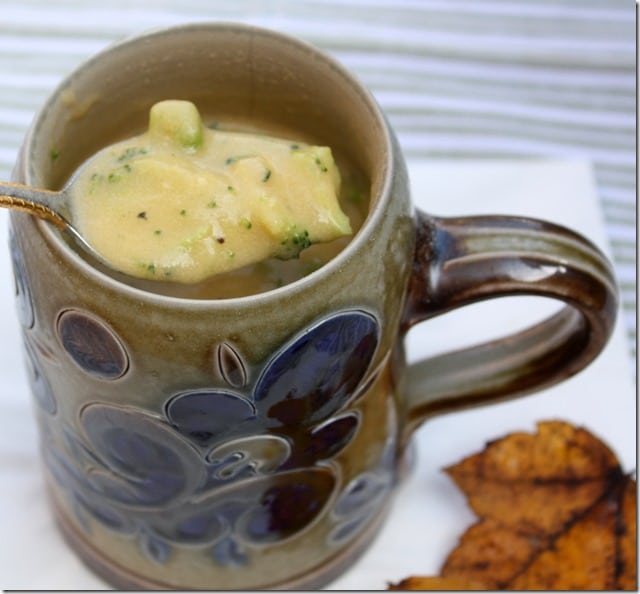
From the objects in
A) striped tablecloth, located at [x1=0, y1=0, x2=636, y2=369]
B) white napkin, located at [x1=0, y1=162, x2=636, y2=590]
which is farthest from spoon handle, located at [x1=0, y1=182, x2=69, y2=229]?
striped tablecloth, located at [x1=0, y1=0, x2=636, y2=369]

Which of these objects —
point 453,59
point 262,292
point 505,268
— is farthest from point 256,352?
point 453,59

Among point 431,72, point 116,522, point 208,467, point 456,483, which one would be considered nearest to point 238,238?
point 208,467

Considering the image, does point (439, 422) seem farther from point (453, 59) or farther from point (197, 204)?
point (453, 59)

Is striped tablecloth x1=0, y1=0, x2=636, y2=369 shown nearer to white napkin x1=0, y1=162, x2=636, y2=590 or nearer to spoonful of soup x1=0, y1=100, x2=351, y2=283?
white napkin x1=0, y1=162, x2=636, y2=590

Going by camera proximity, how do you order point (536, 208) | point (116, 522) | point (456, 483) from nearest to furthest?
A: point (116, 522) < point (456, 483) < point (536, 208)

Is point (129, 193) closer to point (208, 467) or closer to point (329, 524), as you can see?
point (208, 467)
